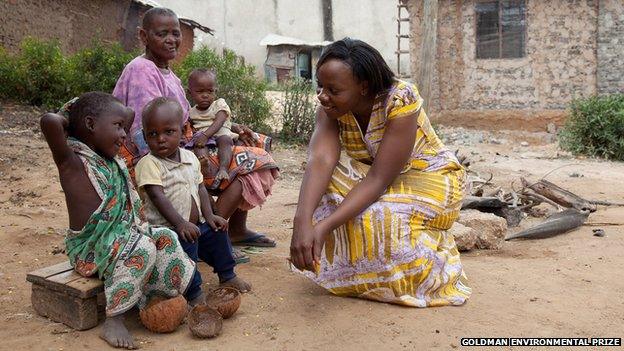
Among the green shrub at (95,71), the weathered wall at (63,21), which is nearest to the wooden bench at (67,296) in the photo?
the green shrub at (95,71)

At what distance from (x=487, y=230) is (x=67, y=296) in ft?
9.09

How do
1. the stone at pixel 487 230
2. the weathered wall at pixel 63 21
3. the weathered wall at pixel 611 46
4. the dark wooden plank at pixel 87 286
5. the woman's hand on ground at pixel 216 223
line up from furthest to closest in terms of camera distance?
1. the weathered wall at pixel 611 46
2. the weathered wall at pixel 63 21
3. the stone at pixel 487 230
4. the woman's hand on ground at pixel 216 223
5. the dark wooden plank at pixel 87 286

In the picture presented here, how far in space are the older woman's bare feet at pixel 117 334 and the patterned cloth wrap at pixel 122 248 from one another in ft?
0.15

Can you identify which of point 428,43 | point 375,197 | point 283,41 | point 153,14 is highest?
point 283,41

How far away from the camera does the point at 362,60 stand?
9.35 feet

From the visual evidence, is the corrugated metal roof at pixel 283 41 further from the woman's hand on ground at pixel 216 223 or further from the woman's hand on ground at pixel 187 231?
the woman's hand on ground at pixel 187 231

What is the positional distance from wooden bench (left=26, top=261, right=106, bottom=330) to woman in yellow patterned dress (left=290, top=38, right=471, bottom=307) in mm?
868

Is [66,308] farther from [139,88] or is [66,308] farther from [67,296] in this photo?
[139,88]

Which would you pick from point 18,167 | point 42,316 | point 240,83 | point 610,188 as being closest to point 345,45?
point 42,316

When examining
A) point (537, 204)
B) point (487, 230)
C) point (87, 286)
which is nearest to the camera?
point (87, 286)

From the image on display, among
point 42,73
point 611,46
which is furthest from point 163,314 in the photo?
point 611,46

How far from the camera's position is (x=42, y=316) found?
279 cm

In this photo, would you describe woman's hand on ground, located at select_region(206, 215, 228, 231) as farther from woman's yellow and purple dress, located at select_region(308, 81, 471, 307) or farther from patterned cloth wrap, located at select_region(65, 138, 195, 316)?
woman's yellow and purple dress, located at select_region(308, 81, 471, 307)

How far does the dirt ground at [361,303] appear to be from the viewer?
252cm
